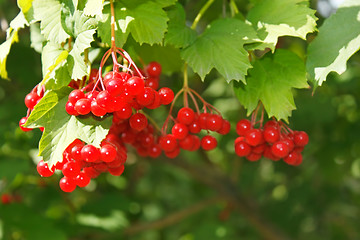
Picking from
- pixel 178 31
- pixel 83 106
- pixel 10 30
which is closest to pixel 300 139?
pixel 178 31

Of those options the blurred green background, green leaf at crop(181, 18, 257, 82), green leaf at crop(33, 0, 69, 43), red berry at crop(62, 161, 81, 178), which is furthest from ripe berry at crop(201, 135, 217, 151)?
the blurred green background

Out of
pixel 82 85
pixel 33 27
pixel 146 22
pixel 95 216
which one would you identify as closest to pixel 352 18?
pixel 146 22

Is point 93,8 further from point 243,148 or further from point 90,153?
point 243,148

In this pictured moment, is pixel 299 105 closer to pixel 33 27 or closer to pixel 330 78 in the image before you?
pixel 330 78

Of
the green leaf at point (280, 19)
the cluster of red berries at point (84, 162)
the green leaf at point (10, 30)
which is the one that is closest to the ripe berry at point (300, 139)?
the green leaf at point (280, 19)

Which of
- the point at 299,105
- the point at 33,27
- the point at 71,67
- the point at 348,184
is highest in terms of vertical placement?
the point at 71,67

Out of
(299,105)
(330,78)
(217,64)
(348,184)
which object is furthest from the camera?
(348,184)

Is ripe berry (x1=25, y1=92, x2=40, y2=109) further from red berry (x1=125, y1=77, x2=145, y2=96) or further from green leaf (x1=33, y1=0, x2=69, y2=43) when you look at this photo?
red berry (x1=125, y1=77, x2=145, y2=96)
